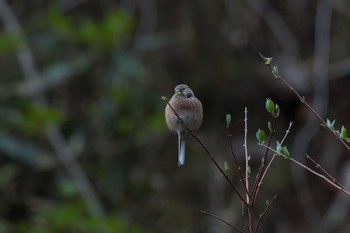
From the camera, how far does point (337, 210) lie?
8984 mm

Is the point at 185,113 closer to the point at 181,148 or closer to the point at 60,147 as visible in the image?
the point at 181,148

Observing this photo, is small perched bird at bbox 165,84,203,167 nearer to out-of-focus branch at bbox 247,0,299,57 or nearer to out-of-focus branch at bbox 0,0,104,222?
out-of-focus branch at bbox 0,0,104,222

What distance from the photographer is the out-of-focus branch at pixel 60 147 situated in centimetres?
771

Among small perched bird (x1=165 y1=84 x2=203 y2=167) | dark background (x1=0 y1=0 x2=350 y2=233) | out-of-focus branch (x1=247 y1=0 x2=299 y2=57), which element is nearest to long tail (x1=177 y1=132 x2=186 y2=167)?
small perched bird (x1=165 y1=84 x2=203 y2=167)

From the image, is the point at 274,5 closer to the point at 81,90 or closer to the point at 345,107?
the point at 345,107

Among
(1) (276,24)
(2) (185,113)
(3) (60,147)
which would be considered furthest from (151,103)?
(2) (185,113)

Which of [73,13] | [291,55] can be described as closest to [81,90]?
[73,13]

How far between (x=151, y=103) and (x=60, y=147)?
96 cm

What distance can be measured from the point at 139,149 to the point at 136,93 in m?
0.74

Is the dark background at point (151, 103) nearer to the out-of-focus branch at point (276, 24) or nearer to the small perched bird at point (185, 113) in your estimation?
the out-of-focus branch at point (276, 24)

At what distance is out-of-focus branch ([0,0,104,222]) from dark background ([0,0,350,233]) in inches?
0.7

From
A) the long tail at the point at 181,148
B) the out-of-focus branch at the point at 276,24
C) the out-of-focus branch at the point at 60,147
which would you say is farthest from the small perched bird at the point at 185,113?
the out-of-focus branch at the point at 276,24

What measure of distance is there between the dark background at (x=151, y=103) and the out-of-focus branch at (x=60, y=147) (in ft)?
0.06

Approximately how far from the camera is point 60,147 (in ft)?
25.9
